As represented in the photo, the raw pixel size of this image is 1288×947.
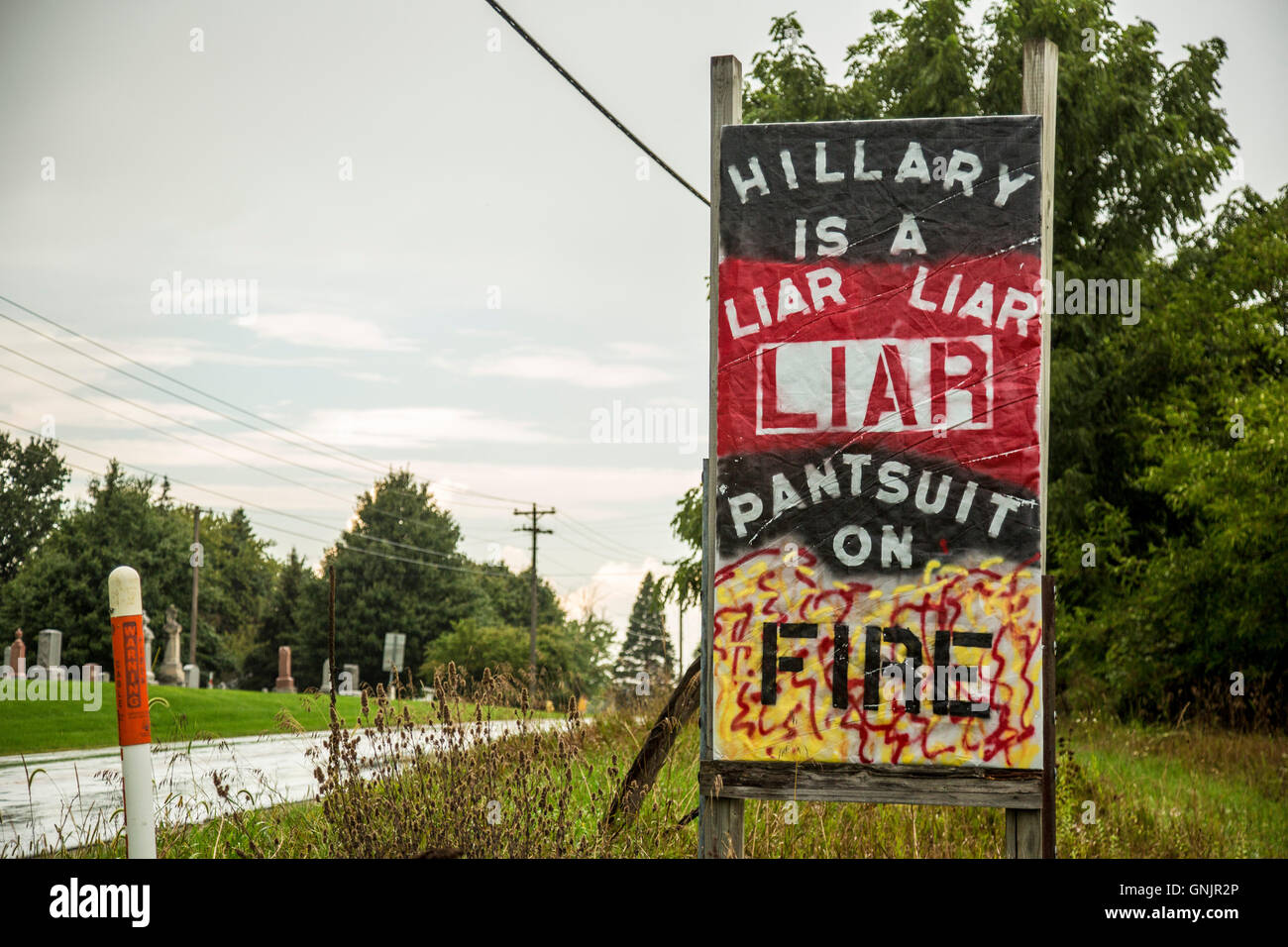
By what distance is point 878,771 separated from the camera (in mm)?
4555

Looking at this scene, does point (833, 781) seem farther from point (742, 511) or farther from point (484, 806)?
point (484, 806)

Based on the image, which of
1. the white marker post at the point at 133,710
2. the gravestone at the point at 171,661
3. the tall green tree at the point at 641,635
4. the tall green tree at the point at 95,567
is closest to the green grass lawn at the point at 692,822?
the white marker post at the point at 133,710

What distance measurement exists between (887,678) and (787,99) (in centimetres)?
2039

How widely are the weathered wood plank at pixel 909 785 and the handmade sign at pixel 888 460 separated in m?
0.05

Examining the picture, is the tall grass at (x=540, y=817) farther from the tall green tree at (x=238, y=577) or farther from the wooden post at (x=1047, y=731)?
the tall green tree at (x=238, y=577)

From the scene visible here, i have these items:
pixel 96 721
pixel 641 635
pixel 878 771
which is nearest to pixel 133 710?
pixel 878 771

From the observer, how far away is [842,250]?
15.6ft

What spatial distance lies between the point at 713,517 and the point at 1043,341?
1.48 metres

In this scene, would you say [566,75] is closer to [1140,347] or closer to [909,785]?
[909,785]

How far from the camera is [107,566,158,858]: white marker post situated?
3.55 m

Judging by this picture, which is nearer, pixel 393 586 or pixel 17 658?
pixel 17 658

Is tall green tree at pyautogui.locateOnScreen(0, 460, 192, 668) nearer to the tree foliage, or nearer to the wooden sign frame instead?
the tree foliage

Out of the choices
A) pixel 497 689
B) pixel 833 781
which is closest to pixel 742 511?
pixel 833 781

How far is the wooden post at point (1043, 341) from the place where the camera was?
4.53 meters
